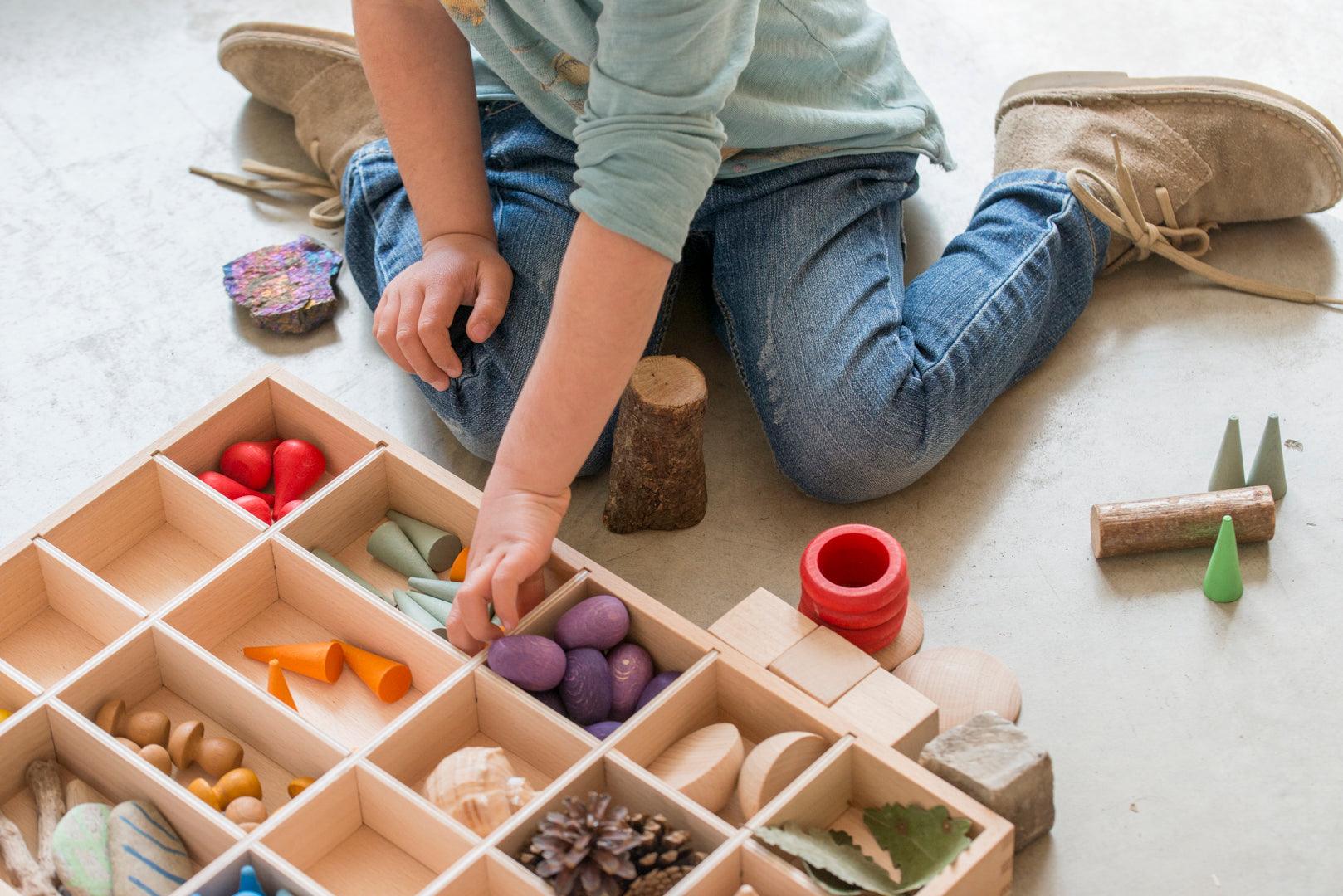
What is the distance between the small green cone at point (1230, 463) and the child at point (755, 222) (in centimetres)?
22

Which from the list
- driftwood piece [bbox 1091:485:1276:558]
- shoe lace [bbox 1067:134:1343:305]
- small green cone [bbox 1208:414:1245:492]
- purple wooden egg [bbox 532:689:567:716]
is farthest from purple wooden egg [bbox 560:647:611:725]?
shoe lace [bbox 1067:134:1343:305]

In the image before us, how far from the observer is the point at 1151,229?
1.67m

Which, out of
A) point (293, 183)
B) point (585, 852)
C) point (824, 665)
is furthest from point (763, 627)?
point (293, 183)

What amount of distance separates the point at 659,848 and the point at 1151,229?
940mm

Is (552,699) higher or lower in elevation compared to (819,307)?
lower

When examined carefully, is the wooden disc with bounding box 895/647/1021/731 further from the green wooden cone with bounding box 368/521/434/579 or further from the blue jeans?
the green wooden cone with bounding box 368/521/434/579

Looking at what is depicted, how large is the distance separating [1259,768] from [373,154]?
105cm

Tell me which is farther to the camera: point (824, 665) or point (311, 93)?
point (311, 93)

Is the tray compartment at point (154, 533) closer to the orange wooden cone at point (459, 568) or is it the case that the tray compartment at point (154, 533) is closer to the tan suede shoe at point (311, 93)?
the orange wooden cone at point (459, 568)

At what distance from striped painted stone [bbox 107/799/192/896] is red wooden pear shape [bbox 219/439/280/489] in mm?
379

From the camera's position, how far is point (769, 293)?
59.0 inches

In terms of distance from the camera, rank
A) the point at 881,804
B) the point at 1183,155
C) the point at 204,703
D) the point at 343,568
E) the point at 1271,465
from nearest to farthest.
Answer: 1. the point at 881,804
2. the point at 204,703
3. the point at 343,568
4. the point at 1271,465
5. the point at 1183,155

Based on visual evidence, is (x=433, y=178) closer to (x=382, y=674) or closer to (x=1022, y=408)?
(x=382, y=674)

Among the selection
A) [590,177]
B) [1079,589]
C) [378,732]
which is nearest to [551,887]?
[378,732]
